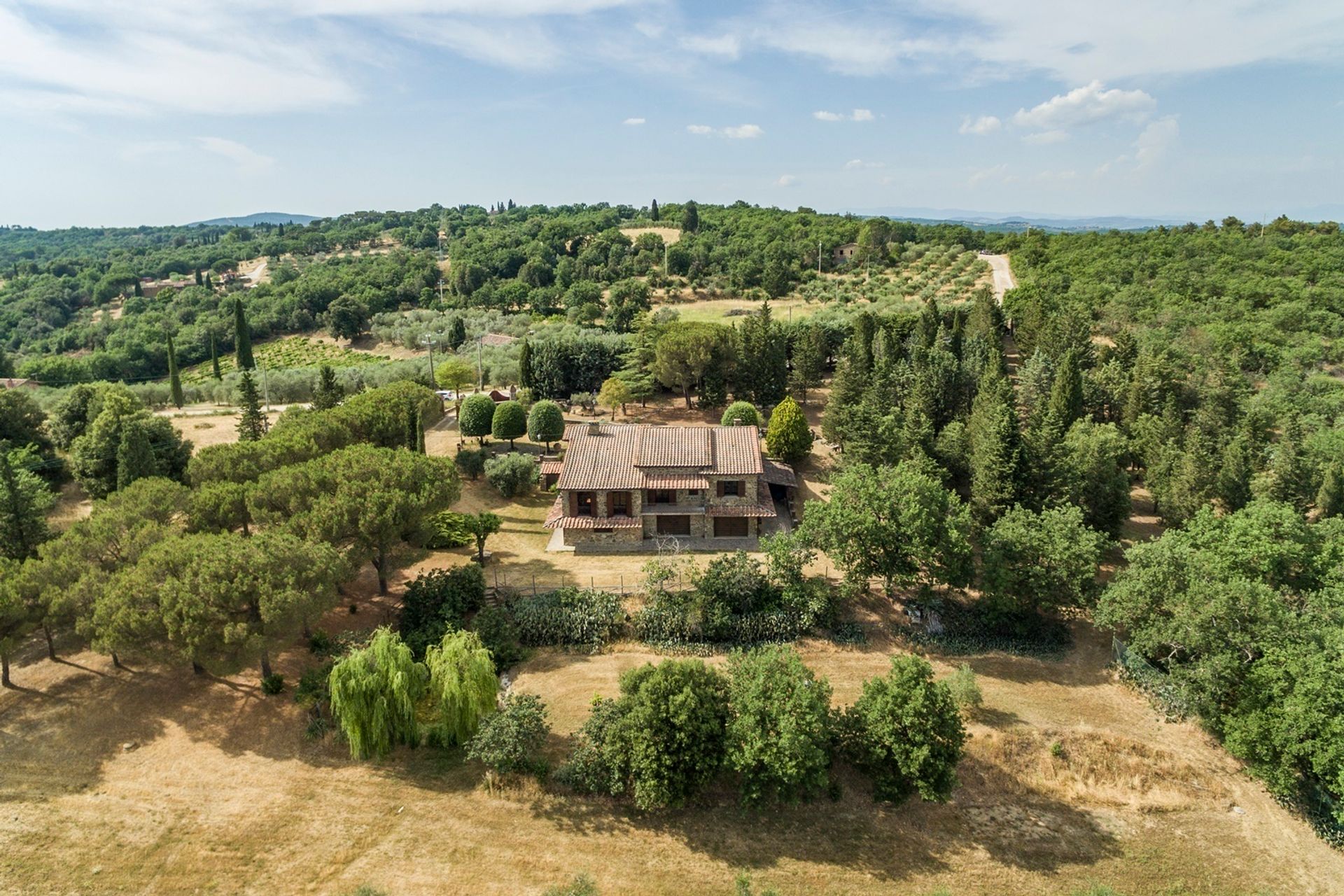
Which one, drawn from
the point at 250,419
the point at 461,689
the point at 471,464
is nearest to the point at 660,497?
the point at 471,464

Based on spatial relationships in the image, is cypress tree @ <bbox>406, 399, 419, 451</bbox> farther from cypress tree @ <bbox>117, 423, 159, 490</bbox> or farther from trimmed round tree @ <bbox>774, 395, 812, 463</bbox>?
trimmed round tree @ <bbox>774, 395, 812, 463</bbox>

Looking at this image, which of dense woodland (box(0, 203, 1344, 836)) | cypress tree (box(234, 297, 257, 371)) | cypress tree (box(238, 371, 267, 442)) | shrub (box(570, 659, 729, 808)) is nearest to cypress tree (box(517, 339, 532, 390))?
dense woodland (box(0, 203, 1344, 836))

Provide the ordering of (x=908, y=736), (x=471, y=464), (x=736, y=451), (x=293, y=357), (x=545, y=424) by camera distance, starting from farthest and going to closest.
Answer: (x=293, y=357), (x=545, y=424), (x=471, y=464), (x=736, y=451), (x=908, y=736)

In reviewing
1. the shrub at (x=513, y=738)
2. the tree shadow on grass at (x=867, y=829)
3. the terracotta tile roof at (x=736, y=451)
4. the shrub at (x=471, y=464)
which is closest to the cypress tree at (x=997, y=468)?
the terracotta tile roof at (x=736, y=451)

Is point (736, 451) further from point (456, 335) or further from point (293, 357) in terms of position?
point (293, 357)

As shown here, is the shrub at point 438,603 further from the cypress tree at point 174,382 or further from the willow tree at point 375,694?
the cypress tree at point 174,382

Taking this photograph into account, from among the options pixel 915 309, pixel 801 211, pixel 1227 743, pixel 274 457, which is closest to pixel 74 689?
pixel 274 457

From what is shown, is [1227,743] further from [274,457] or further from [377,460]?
[274,457]
